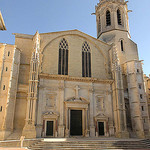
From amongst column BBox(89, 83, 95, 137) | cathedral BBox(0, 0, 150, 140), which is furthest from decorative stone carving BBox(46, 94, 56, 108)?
column BBox(89, 83, 95, 137)

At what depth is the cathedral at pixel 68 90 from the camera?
18.2 meters

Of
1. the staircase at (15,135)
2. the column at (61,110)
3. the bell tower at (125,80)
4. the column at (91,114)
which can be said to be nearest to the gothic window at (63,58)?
the column at (61,110)

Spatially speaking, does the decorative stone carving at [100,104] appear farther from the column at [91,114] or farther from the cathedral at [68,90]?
the column at [91,114]

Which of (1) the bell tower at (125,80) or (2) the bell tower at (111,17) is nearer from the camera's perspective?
(1) the bell tower at (125,80)

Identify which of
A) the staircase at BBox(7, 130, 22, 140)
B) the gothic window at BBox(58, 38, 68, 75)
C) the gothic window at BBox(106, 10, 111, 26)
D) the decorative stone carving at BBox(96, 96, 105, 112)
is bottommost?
the staircase at BBox(7, 130, 22, 140)

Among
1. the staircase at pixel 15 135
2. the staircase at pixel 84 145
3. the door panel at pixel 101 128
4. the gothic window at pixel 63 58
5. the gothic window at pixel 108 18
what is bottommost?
the staircase at pixel 84 145

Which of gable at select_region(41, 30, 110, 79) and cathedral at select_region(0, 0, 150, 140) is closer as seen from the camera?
cathedral at select_region(0, 0, 150, 140)

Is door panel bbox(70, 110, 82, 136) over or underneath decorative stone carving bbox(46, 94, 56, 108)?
underneath

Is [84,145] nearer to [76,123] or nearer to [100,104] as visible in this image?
[76,123]

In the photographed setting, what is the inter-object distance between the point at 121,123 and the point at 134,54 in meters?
11.2

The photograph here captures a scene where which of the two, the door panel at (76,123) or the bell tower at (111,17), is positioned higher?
the bell tower at (111,17)

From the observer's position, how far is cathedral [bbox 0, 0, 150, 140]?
1820 centimetres

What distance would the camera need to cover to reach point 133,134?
2075 centimetres

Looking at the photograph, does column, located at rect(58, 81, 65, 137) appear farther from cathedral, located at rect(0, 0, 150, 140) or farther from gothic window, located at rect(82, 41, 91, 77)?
gothic window, located at rect(82, 41, 91, 77)
